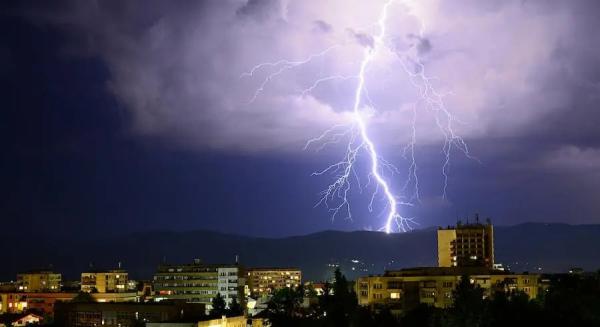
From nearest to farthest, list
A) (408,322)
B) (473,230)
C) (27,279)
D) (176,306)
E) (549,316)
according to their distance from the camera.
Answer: (549,316), (408,322), (176,306), (473,230), (27,279)

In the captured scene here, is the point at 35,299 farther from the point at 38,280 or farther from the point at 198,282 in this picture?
the point at 38,280

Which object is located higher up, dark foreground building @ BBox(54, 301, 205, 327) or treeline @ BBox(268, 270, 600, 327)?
treeline @ BBox(268, 270, 600, 327)

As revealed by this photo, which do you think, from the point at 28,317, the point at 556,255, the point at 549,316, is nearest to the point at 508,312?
the point at 549,316

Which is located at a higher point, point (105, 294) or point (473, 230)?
point (473, 230)

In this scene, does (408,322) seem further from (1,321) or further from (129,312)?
(1,321)

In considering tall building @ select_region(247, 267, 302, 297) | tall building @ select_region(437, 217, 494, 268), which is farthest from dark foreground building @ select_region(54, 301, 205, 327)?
tall building @ select_region(247, 267, 302, 297)

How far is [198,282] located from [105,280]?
36.0ft

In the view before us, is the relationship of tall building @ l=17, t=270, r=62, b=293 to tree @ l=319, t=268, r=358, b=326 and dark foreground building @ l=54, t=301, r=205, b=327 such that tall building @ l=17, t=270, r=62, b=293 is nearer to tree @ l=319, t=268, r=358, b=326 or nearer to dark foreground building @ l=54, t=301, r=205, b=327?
dark foreground building @ l=54, t=301, r=205, b=327

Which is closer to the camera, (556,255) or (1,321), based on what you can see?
(1,321)

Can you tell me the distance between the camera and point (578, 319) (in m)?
30.4

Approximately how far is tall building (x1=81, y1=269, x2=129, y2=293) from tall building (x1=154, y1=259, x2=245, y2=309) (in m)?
6.10

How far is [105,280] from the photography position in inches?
2830

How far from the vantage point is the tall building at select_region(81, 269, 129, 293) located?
233 ft

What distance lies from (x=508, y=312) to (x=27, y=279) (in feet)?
200
